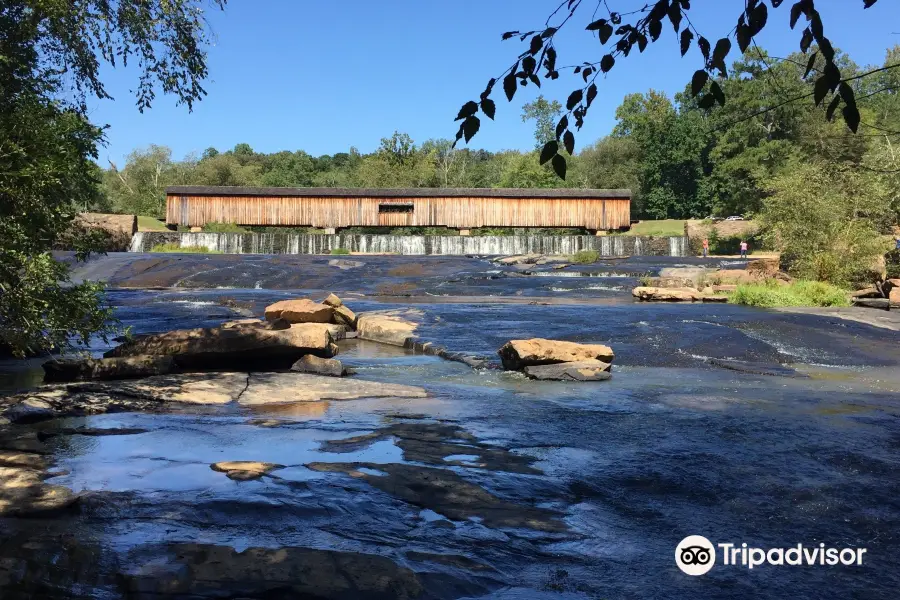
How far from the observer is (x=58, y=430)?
19.6 feet

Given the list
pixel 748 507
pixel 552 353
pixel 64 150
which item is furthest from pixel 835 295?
pixel 64 150

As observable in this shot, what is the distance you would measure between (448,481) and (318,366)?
16.7 feet

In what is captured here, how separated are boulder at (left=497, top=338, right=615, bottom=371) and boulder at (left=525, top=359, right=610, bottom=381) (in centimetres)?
13

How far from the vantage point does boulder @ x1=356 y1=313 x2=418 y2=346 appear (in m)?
13.5

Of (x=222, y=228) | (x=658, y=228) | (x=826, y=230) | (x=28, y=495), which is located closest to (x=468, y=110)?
(x=28, y=495)

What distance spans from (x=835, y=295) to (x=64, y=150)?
17491mm

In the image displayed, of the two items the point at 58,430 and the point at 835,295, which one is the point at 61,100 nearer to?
the point at 58,430

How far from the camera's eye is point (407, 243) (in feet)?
131

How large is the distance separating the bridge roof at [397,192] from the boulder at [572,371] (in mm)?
35518

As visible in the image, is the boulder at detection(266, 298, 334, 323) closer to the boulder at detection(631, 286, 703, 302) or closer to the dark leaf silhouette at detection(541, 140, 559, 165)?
the boulder at detection(631, 286, 703, 302)

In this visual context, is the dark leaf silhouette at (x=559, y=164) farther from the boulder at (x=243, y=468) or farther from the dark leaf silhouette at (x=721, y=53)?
the boulder at (x=243, y=468)

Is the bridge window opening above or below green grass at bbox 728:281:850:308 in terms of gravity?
above

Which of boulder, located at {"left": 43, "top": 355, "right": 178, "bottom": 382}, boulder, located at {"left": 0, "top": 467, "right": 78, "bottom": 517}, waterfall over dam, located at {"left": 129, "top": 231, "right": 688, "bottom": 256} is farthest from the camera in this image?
waterfall over dam, located at {"left": 129, "top": 231, "right": 688, "bottom": 256}

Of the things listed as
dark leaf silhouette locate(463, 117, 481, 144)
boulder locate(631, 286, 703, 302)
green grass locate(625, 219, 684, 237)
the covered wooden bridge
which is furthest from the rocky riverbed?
green grass locate(625, 219, 684, 237)
